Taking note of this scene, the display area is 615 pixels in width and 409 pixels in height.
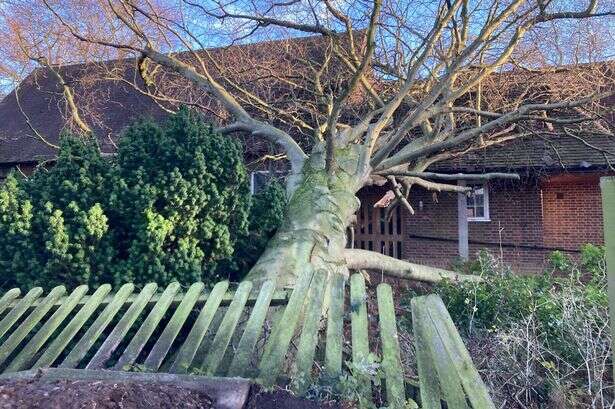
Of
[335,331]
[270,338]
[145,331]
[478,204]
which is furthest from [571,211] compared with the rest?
[145,331]

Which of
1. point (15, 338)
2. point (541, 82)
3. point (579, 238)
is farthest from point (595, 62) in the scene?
point (15, 338)

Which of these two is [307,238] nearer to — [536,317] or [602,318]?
[536,317]

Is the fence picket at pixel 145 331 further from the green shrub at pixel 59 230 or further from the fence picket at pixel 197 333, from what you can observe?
the green shrub at pixel 59 230

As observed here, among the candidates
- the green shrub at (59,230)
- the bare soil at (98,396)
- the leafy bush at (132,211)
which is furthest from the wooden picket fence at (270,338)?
the leafy bush at (132,211)

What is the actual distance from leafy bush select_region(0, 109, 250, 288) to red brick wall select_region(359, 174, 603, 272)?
826 cm

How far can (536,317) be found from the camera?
5129 mm

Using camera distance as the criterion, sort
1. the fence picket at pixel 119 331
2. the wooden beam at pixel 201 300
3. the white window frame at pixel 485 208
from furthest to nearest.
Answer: the white window frame at pixel 485 208
the wooden beam at pixel 201 300
the fence picket at pixel 119 331

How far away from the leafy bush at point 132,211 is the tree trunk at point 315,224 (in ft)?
1.74

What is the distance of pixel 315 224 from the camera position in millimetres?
6461

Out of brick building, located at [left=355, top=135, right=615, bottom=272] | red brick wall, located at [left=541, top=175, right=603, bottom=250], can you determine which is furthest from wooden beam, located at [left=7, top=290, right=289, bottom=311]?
red brick wall, located at [left=541, top=175, right=603, bottom=250]

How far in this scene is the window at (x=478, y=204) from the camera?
14.0 m

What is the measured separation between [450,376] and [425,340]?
0.30 metres

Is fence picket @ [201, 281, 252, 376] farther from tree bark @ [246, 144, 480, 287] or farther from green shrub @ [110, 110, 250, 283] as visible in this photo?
green shrub @ [110, 110, 250, 283]

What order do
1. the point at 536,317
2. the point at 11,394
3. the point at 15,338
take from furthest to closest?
the point at 536,317, the point at 15,338, the point at 11,394
